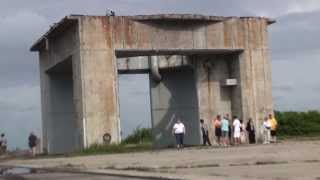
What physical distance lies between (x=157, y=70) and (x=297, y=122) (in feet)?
42.2

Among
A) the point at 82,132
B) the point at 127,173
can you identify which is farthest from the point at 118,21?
the point at 127,173

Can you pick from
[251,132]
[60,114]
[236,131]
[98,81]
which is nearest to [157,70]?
[60,114]

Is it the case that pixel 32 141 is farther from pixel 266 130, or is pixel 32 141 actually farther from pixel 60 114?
pixel 266 130

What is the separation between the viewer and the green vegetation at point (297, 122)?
204 feet

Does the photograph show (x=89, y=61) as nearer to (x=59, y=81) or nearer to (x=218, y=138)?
(x=218, y=138)

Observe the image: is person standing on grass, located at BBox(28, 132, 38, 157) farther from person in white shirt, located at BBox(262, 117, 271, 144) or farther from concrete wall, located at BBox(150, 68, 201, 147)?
person in white shirt, located at BBox(262, 117, 271, 144)

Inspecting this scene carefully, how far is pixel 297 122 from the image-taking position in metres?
62.7

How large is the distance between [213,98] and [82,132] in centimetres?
1010

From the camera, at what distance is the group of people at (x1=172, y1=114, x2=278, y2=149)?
44.2 m

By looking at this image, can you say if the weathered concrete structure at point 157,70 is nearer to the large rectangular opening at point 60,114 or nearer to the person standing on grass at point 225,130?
the large rectangular opening at point 60,114

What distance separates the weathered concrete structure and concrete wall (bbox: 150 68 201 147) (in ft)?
0.24

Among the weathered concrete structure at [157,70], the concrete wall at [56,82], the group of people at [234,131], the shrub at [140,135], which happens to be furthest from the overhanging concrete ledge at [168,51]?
the shrub at [140,135]

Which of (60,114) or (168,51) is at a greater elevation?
(168,51)

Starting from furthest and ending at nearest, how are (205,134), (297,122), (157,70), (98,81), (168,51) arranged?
(297,122) → (157,70) → (168,51) → (205,134) → (98,81)
